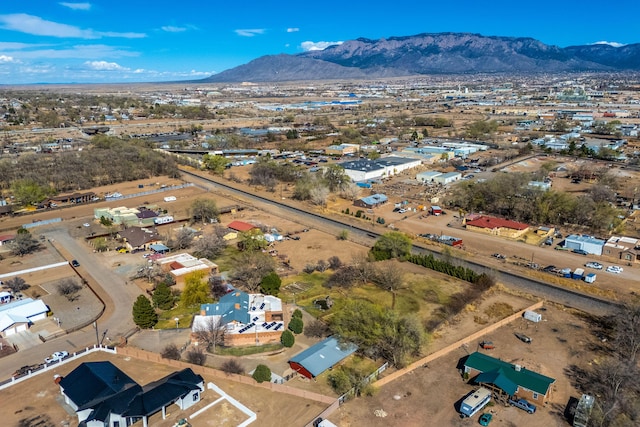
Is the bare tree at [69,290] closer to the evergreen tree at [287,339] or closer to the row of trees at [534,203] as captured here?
the evergreen tree at [287,339]

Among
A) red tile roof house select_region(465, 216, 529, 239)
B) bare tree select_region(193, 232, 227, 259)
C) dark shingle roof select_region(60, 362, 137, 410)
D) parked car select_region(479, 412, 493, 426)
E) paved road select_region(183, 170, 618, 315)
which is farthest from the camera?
red tile roof house select_region(465, 216, 529, 239)

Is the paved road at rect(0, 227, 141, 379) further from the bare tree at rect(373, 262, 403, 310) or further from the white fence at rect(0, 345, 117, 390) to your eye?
the bare tree at rect(373, 262, 403, 310)

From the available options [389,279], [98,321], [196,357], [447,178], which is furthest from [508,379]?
[447,178]

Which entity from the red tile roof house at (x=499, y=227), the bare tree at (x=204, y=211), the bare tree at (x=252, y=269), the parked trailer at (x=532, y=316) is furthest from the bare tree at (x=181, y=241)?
the parked trailer at (x=532, y=316)

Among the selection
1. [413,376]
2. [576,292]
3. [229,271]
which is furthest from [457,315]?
[229,271]

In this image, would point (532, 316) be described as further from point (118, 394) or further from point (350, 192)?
point (350, 192)

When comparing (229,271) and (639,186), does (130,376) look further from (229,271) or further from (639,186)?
(639,186)

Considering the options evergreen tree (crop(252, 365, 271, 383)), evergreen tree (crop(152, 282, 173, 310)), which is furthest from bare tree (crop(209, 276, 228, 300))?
evergreen tree (crop(252, 365, 271, 383))
